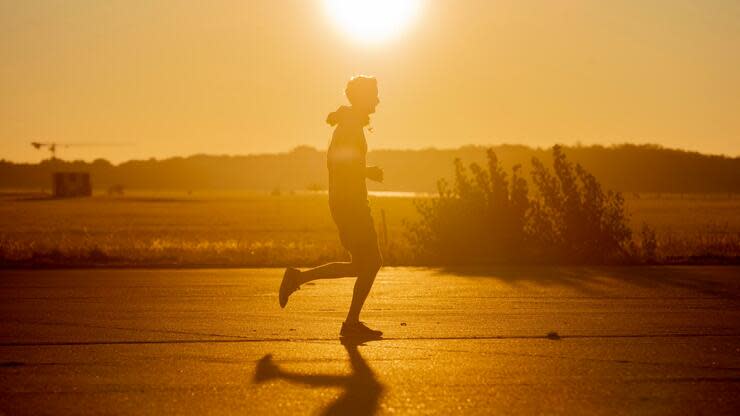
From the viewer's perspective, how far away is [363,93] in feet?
31.3

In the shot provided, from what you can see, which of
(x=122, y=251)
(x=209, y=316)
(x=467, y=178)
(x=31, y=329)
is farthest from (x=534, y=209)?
(x=31, y=329)

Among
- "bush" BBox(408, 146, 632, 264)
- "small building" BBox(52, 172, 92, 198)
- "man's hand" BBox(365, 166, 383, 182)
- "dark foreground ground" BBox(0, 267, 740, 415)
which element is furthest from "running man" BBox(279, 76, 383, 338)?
"small building" BBox(52, 172, 92, 198)

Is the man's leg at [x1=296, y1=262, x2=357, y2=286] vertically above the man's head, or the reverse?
the man's head

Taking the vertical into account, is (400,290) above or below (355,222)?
below

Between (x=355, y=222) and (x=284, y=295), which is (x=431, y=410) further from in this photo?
(x=284, y=295)

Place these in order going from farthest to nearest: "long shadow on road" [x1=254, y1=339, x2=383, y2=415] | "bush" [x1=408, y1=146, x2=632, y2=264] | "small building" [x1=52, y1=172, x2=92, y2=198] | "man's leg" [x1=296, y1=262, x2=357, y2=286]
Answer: "small building" [x1=52, y1=172, x2=92, y2=198] < "bush" [x1=408, y1=146, x2=632, y2=264] < "man's leg" [x1=296, y1=262, x2=357, y2=286] < "long shadow on road" [x1=254, y1=339, x2=383, y2=415]

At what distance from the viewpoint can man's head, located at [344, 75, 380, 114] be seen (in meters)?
9.52

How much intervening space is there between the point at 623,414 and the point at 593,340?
3036 millimetres

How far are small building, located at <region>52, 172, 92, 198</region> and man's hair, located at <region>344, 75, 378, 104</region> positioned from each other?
446 ft

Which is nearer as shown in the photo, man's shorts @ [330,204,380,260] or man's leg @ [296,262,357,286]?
man's shorts @ [330,204,380,260]

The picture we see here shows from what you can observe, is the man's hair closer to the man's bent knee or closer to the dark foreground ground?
the man's bent knee

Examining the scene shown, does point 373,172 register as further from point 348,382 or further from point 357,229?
point 348,382

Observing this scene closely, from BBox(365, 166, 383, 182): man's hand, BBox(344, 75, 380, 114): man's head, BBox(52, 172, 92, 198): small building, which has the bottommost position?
BBox(52, 172, 92, 198): small building

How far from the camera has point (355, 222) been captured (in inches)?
364
